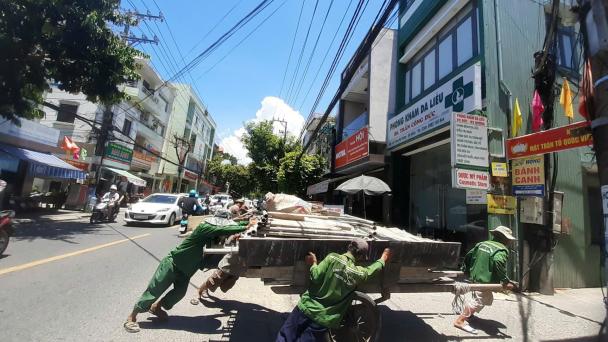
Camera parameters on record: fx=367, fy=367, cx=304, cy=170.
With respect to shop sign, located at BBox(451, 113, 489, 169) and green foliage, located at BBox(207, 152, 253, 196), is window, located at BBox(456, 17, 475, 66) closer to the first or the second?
shop sign, located at BBox(451, 113, 489, 169)

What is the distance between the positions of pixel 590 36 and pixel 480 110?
504 centimetres

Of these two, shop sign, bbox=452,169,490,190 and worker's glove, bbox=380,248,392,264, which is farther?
shop sign, bbox=452,169,490,190

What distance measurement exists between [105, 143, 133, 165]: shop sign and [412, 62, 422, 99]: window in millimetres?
21768

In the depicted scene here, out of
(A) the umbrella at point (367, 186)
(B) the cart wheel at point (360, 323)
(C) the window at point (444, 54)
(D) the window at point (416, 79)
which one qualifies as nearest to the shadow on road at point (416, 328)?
(B) the cart wheel at point (360, 323)

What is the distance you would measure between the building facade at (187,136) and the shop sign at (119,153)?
6011 millimetres

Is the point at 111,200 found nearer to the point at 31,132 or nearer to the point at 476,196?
the point at 31,132

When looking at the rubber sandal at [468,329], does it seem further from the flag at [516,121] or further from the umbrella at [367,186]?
the umbrella at [367,186]

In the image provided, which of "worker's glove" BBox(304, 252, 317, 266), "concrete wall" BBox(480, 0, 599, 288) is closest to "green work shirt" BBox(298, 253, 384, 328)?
"worker's glove" BBox(304, 252, 317, 266)

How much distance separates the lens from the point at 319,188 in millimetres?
19250

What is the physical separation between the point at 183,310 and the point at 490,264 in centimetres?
419

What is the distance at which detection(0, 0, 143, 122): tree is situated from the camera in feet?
35.6

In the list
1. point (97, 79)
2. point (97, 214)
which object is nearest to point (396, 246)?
point (97, 79)

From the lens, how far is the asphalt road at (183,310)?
4.07 metres

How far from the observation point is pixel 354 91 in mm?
17812
